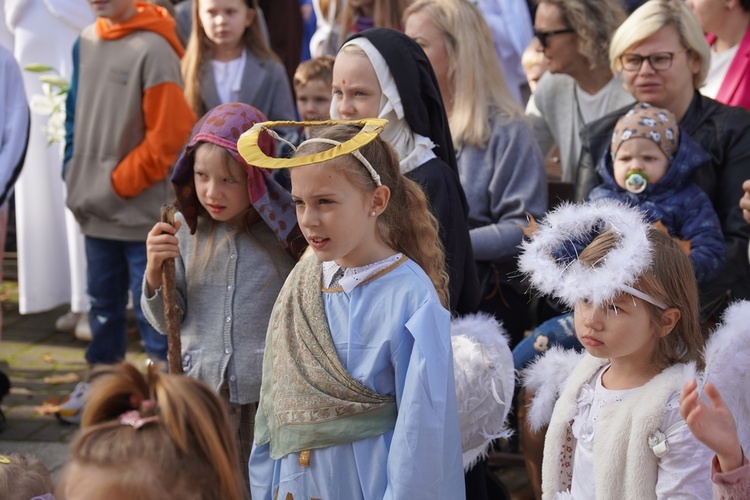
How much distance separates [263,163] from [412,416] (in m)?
0.80

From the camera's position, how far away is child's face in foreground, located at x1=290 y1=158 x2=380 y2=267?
2.72 metres

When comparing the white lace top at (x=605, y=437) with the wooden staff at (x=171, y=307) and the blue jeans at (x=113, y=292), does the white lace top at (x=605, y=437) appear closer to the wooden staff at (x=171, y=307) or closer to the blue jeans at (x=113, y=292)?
the wooden staff at (x=171, y=307)

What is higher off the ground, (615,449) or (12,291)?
(615,449)

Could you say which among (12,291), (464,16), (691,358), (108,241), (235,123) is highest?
(464,16)

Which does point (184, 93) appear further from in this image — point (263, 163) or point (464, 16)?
point (263, 163)

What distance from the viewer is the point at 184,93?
17.6 ft

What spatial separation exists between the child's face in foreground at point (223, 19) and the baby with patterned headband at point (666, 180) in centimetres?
251

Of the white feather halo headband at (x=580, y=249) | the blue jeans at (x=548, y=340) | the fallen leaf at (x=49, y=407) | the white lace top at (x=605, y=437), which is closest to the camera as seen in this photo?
the white lace top at (x=605, y=437)

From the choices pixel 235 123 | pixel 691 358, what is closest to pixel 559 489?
pixel 691 358

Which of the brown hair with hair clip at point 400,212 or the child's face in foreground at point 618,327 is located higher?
the brown hair with hair clip at point 400,212

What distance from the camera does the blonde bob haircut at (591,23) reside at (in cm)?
480

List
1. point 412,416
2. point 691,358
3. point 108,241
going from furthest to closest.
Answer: point 108,241, point 691,358, point 412,416

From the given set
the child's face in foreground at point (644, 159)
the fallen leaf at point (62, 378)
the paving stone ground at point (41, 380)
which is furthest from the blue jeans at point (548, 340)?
the fallen leaf at point (62, 378)

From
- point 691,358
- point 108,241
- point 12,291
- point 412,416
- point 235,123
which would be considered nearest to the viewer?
point 412,416
